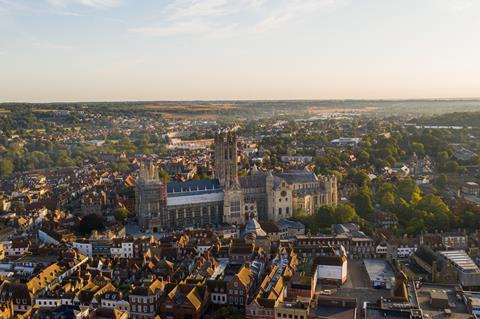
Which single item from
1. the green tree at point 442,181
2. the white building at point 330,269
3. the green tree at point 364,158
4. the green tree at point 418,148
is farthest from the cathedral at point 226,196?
the green tree at point 418,148

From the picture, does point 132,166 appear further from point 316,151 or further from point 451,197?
point 451,197

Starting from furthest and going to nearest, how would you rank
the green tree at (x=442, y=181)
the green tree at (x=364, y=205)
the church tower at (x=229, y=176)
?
1. the green tree at (x=442, y=181)
2. the green tree at (x=364, y=205)
3. the church tower at (x=229, y=176)

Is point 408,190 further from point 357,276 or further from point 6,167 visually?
point 6,167

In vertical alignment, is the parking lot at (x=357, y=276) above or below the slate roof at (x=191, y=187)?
below

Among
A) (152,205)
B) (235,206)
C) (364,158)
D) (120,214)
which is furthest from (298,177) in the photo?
(364,158)

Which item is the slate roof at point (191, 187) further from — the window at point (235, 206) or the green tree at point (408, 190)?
the green tree at point (408, 190)

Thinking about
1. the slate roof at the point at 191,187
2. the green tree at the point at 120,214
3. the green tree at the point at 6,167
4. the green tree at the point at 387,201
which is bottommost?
the green tree at the point at 6,167

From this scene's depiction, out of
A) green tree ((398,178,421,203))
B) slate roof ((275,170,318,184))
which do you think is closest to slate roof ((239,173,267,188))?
slate roof ((275,170,318,184))
